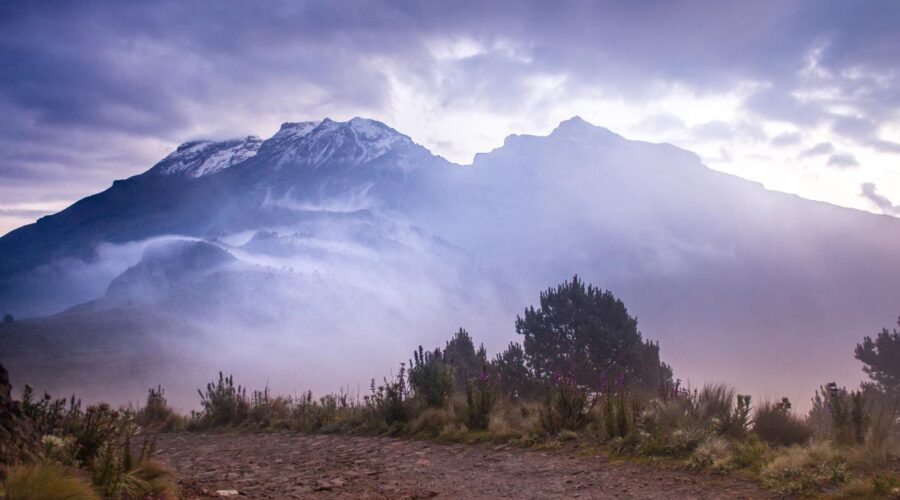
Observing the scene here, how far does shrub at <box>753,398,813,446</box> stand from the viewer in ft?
24.8

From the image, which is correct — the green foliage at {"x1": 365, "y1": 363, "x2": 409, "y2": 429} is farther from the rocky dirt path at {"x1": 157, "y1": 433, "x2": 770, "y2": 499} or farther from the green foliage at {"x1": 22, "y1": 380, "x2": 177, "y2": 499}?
the green foliage at {"x1": 22, "y1": 380, "x2": 177, "y2": 499}

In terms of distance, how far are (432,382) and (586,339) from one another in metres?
18.6

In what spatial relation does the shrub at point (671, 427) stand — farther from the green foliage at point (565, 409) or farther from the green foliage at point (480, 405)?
the green foliage at point (480, 405)

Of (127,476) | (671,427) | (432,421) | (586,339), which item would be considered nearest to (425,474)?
(127,476)

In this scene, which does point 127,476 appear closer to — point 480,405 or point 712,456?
point 712,456

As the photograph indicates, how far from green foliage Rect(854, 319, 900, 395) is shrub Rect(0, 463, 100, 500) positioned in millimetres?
37285

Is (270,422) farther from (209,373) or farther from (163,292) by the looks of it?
(163,292)

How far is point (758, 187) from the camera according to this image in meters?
190

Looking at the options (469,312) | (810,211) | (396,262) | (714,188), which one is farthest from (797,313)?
(396,262)

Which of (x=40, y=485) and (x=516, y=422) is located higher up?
(x=40, y=485)

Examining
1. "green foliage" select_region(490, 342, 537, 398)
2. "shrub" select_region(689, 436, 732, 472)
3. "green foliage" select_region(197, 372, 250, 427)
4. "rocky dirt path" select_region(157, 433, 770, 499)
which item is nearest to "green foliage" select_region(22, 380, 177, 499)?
"rocky dirt path" select_region(157, 433, 770, 499)

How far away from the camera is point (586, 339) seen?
28969 millimetres

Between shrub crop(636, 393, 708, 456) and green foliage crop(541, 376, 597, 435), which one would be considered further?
green foliage crop(541, 376, 597, 435)

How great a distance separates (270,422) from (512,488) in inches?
359
